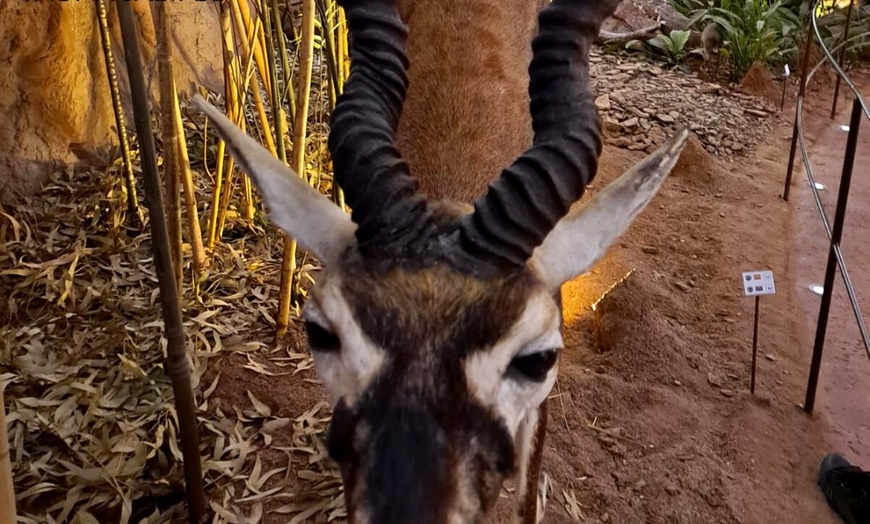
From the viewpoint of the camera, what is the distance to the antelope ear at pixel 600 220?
2.19 metres

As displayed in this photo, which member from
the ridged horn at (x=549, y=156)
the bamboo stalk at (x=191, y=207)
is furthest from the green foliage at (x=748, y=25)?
the ridged horn at (x=549, y=156)

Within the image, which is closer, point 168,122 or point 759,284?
point 168,122

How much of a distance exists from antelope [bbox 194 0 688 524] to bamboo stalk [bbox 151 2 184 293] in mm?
676

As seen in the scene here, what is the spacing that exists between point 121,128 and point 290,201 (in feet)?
8.86


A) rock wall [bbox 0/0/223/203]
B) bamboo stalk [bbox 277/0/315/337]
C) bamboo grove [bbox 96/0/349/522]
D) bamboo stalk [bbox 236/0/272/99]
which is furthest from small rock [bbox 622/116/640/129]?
bamboo stalk [bbox 277/0/315/337]

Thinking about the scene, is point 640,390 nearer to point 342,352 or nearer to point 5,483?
point 342,352

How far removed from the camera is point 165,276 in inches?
104

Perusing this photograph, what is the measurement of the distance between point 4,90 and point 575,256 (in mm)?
4370

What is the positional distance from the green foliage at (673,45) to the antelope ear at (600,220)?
7972 millimetres

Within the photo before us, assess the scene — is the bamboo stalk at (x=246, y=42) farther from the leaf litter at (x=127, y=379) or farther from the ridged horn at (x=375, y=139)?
the ridged horn at (x=375, y=139)

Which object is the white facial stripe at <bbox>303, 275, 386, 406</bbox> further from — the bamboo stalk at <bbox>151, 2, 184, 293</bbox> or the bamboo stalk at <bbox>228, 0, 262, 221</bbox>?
the bamboo stalk at <bbox>228, 0, 262, 221</bbox>

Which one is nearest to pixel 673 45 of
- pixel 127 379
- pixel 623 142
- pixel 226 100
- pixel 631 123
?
pixel 631 123

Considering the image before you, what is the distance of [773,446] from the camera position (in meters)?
4.23

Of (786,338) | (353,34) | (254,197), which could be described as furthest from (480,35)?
(786,338)
